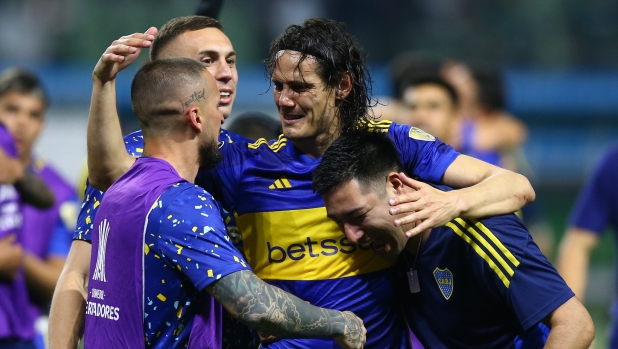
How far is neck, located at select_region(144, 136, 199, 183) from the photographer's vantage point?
142 inches

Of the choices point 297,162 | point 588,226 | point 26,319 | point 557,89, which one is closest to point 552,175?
point 557,89

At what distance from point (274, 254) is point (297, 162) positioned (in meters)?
0.44

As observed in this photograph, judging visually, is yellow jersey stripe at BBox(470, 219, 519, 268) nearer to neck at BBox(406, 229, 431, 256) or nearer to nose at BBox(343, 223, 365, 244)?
neck at BBox(406, 229, 431, 256)

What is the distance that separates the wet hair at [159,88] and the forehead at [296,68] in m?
0.42

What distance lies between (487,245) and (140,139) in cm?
173

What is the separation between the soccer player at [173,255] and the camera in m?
3.29

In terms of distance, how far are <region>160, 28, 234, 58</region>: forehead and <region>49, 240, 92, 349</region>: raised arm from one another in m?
1.12

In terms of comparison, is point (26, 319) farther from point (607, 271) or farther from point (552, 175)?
point (552, 175)

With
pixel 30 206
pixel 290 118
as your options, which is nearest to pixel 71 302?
pixel 290 118

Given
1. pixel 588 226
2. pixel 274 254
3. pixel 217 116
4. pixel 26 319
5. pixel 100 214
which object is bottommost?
pixel 26 319

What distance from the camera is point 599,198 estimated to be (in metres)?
5.97

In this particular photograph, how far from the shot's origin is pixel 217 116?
375cm

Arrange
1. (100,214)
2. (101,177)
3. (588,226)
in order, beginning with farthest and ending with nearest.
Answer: (588,226) < (101,177) < (100,214)

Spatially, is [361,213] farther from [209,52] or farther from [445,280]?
[209,52]
